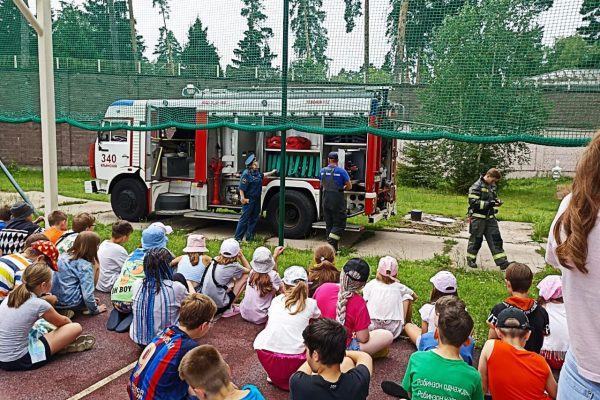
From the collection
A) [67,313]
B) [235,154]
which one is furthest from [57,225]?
[235,154]

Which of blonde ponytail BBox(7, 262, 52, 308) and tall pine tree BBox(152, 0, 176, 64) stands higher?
tall pine tree BBox(152, 0, 176, 64)

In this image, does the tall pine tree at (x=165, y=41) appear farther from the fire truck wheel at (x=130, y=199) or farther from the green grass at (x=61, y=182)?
the green grass at (x=61, y=182)

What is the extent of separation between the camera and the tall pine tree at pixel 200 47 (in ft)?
25.7

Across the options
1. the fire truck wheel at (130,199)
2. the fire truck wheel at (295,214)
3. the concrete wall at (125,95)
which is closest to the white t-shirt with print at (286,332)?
the concrete wall at (125,95)

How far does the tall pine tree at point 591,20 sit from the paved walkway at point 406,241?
148 inches

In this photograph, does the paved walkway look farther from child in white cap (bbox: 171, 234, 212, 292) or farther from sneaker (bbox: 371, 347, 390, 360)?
sneaker (bbox: 371, 347, 390, 360)

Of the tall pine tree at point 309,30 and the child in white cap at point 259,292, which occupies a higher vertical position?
the tall pine tree at point 309,30

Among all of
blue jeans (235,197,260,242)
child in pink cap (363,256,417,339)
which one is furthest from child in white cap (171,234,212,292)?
blue jeans (235,197,260,242)

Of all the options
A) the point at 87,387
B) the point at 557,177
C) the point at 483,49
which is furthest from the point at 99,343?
the point at 557,177

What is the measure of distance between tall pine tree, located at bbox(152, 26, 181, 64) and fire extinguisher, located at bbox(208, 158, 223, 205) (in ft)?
10.0

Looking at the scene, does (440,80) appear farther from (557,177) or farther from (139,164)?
(557,177)

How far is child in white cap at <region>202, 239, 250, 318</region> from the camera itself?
5516 millimetres

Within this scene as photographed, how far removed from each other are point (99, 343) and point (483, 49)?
4.98 meters

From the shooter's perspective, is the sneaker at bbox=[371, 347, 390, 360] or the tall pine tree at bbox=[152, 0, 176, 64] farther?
the tall pine tree at bbox=[152, 0, 176, 64]
